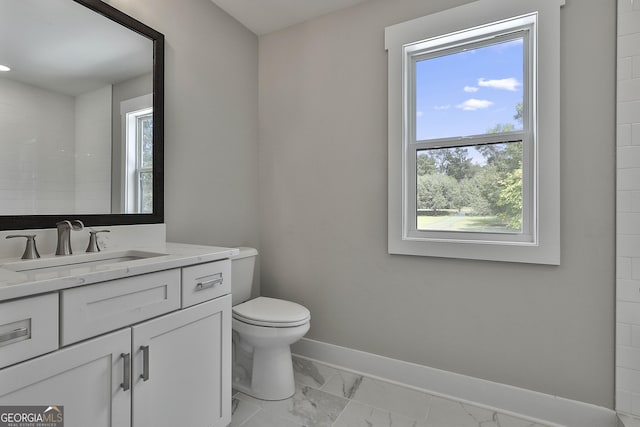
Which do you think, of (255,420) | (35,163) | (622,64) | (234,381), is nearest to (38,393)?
(35,163)

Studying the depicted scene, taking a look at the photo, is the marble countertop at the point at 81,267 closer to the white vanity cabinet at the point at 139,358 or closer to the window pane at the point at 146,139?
the white vanity cabinet at the point at 139,358

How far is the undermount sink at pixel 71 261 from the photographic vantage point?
3.75 ft

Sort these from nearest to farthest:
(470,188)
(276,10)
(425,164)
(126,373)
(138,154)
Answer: (126,373) < (138,154) < (470,188) < (425,164) < (276,10)

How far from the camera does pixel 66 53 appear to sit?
1405 mm

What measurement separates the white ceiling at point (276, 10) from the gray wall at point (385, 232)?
64 millimetres

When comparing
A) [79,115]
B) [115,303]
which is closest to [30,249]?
[115,303]

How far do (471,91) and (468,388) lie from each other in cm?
169

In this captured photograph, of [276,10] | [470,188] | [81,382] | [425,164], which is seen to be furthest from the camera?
[276,10]

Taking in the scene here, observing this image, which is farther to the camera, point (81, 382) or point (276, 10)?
point (276, 10)

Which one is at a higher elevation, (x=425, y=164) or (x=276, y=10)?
(x=276, y=10)

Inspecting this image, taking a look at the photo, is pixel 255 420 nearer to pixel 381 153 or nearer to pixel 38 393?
pixel 38 393

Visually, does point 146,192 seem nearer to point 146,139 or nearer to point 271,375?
point 146,139

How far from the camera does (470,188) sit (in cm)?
190

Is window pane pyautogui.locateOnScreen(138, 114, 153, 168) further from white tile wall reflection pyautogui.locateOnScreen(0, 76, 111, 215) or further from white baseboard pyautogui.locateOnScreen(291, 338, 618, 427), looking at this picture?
white baseboard pyautogui.locateOnScreen(291, 338, 618, 427)
